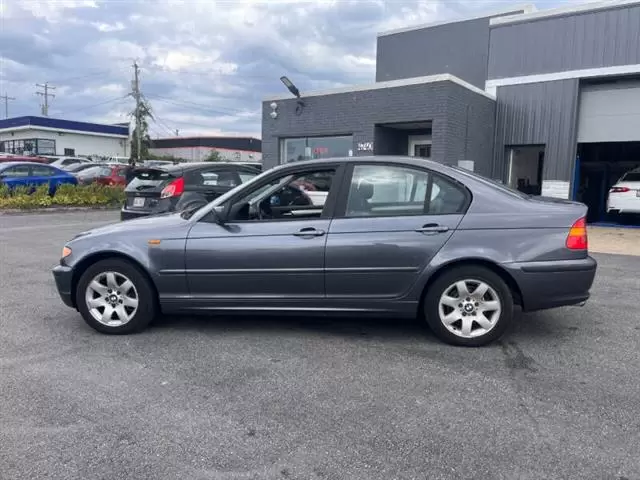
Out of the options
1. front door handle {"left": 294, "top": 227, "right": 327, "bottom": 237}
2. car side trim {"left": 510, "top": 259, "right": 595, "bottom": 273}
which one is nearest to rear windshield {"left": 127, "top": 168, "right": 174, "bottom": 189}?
front door handle {"left": 294, "top": 227, "right": 327, "bottom": 237}

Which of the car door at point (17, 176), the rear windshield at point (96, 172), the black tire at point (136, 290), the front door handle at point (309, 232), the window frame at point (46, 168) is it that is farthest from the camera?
the rear windshield at point (96, 172)

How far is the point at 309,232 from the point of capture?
4.49m

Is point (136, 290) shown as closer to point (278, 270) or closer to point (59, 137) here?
point (278, 270)

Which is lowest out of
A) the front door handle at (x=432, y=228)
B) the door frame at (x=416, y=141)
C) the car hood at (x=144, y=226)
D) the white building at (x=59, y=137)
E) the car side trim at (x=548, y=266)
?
the car side trim at (x=548, y=266)

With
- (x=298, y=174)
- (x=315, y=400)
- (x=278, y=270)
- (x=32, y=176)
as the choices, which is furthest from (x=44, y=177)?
(x=315, y=400)

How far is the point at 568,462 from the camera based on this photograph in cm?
279

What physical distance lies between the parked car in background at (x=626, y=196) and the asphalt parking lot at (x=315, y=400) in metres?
10.3

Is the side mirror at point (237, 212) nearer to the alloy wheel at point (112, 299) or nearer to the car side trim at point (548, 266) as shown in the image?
the alloy wheel at point (112, 299)

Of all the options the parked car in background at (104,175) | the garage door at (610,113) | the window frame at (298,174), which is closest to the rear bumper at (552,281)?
the window frame at (298,174)

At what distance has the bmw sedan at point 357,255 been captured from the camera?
436 centimetres

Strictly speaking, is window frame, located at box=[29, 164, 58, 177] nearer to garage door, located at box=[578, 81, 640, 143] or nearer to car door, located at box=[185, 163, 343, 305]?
car door, located at box=[185, 163, 343, 305]

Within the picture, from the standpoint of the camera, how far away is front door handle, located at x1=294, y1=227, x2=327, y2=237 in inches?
176

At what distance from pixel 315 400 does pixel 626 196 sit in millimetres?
13582

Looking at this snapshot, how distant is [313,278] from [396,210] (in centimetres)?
91
